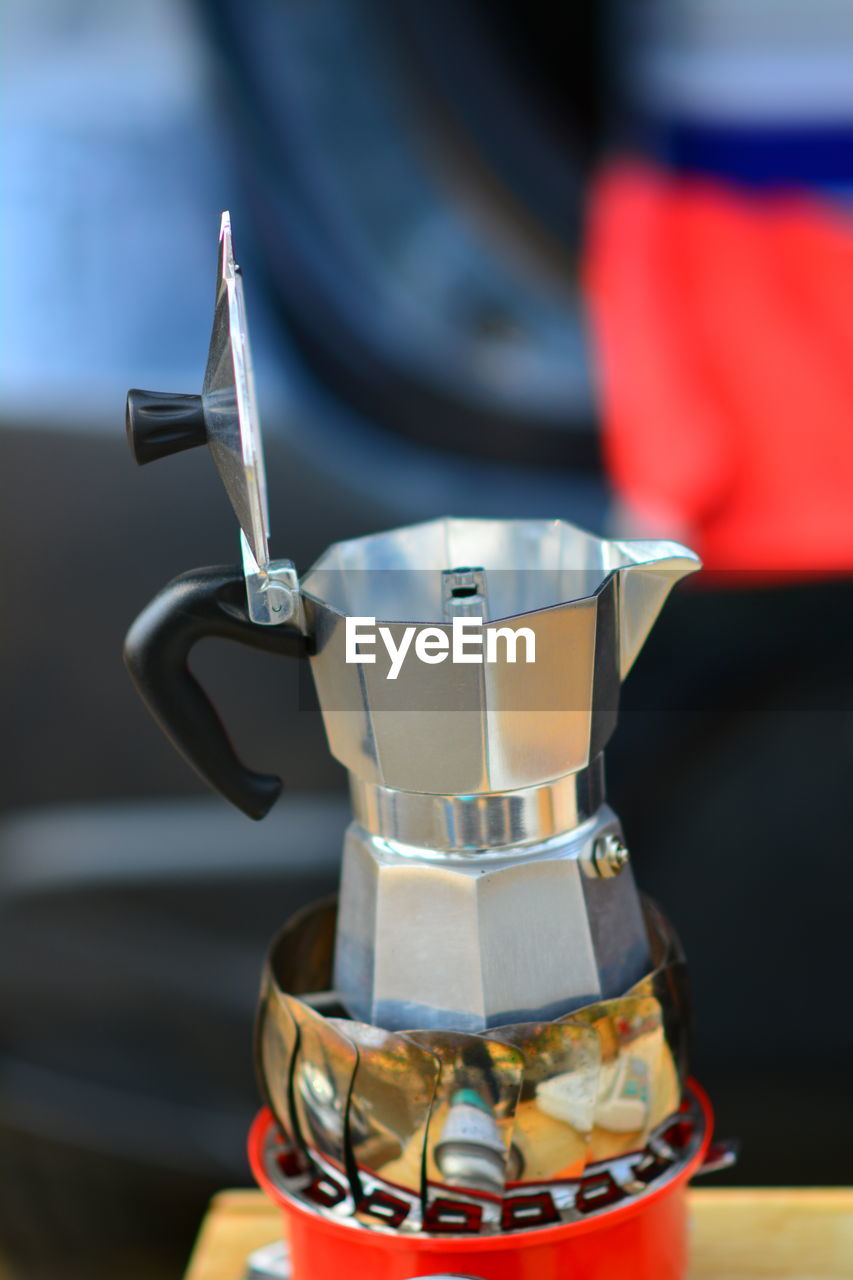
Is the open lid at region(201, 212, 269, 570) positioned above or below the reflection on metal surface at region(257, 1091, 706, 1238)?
above

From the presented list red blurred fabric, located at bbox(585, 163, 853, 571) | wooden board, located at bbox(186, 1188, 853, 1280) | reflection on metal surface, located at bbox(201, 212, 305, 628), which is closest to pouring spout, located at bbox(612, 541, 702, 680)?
reflection on metal surface, located at bbox(201, 212, 305, 628)

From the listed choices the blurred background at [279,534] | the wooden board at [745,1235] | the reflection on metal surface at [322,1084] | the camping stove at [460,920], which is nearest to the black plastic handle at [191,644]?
the camping stove at [460,920]

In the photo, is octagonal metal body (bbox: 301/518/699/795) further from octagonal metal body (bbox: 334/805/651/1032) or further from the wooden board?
the wooden board

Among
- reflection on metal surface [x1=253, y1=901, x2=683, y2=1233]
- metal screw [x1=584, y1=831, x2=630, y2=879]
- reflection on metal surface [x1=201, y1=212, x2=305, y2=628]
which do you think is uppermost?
reflection on metal surface [x1=201, y1=212, x2=305, y2=628]

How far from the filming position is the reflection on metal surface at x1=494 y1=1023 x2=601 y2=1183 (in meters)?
0.49

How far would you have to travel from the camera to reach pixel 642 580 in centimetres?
52

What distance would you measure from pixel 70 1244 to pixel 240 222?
1035 millimetres

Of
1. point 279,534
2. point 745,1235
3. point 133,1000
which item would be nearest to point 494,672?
point 745,1235

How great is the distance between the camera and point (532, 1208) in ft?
1.67

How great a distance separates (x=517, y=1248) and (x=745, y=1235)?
0.20 meters

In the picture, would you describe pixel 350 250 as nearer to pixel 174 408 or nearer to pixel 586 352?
pixel 586 352

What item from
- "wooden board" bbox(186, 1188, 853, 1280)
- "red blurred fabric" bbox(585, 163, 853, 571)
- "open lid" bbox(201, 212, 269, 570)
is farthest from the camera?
"red blurred fabric" bbox(585, 163, 853, 571)

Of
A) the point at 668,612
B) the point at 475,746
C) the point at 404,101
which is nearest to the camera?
the point at 475,746

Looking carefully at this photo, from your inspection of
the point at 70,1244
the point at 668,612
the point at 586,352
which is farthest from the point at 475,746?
the point at 70,1244
